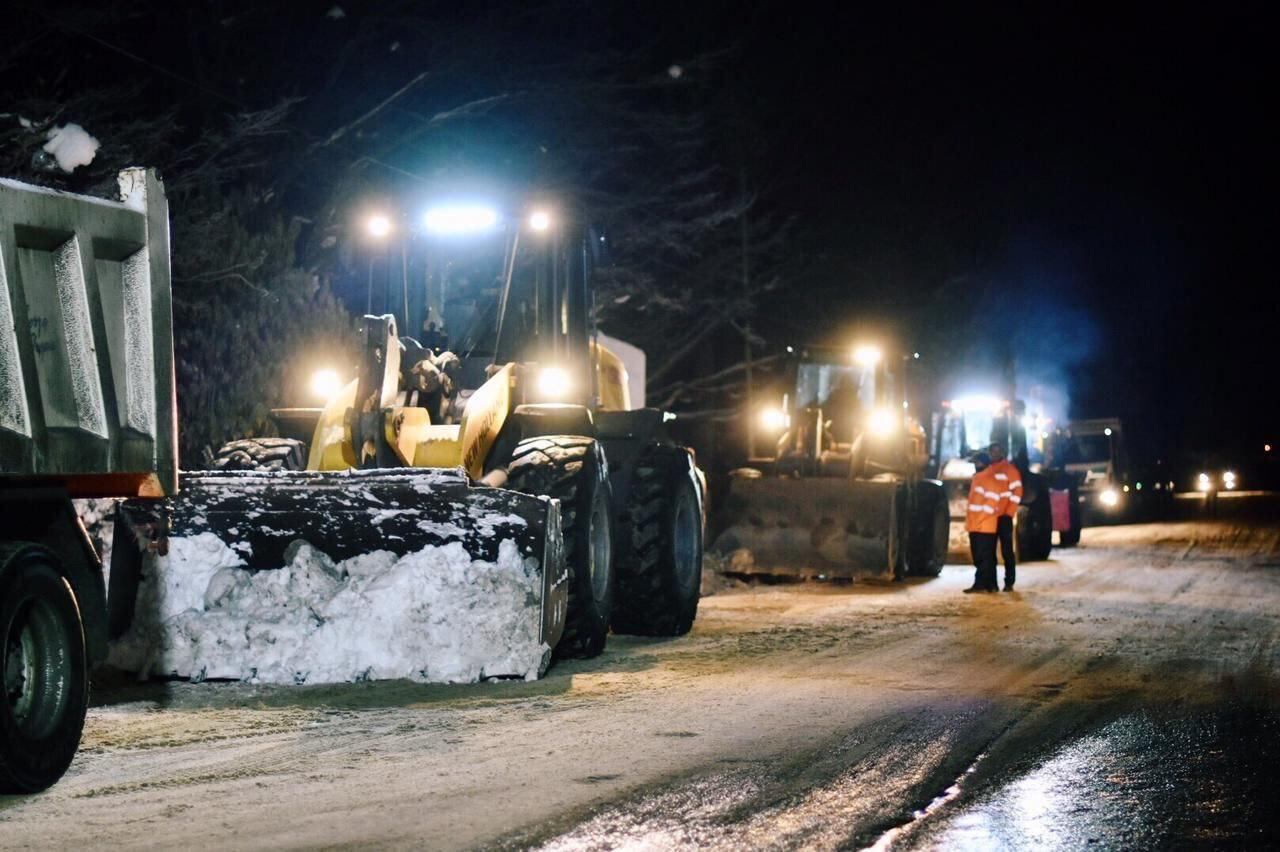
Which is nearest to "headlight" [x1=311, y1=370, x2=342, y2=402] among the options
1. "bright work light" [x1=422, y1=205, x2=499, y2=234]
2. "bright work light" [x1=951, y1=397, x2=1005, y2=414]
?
"bright work light" [x1=422, y1=205, x2=499, y2=234]

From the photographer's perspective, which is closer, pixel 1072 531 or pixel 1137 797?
pixel 1137 797

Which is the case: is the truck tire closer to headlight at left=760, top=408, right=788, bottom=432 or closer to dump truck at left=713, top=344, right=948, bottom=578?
dump truck at left=713, top=344, right=948, bottom=578

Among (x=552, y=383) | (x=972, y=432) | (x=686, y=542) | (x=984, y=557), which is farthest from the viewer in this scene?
(x=972, y=432)

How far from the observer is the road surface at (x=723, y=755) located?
5.51 meters

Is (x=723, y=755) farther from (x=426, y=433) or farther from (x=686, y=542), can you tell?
(x=686, y=542)

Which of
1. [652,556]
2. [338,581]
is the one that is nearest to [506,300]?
[652,556]

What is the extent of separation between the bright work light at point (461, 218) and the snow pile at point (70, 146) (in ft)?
13.1

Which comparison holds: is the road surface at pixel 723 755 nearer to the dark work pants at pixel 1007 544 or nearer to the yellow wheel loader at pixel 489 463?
the yellow wheel loader at pixel 489 463

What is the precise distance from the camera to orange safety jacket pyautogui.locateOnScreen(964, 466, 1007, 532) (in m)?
17.1

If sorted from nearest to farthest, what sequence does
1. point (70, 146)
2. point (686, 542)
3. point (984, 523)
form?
point (686, 542), point (70, 146), point (984, 523)

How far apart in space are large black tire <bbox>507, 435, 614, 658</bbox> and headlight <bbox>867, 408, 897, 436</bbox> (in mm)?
9051

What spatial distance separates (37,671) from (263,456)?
4424 mm

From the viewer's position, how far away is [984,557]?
55.6 ft

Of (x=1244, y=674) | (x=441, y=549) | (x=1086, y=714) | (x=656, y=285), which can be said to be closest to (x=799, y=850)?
(x=1086, y=714)
